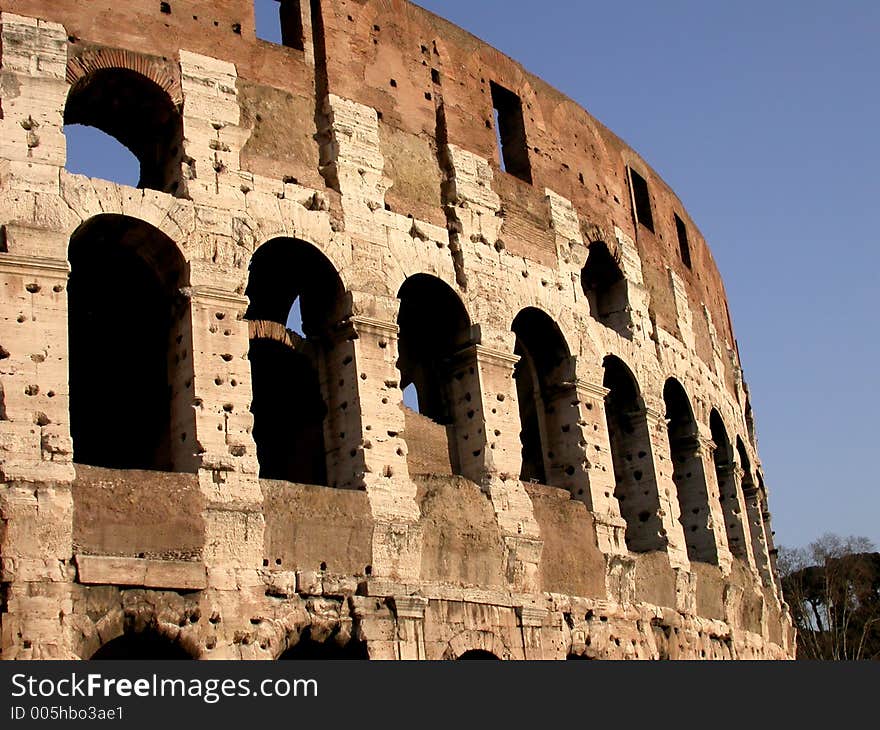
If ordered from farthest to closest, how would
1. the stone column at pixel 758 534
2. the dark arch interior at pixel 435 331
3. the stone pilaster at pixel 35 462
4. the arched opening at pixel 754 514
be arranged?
1. the arched opening at pixel 754 514
2. the stone column at pixel 758 534
3. the dark arch interior at pixel 435 331
4. the stone pilaster at pixel 35 462

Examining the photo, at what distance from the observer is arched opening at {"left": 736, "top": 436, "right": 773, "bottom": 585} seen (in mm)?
21938

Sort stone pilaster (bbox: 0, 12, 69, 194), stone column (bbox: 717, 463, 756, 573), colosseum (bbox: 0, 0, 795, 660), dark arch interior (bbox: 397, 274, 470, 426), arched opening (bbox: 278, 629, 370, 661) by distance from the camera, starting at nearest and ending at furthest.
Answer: colosseum (bbox: 0, 0, 795, 660), stone pilaster (bbox: 0, 12, 69, 194), arched opening (bbox: 278, 629, 370, 661), dark arch interior (bbox: 397, 274, 470, 426), stone column (bbox: 717, 463, 756, 573)

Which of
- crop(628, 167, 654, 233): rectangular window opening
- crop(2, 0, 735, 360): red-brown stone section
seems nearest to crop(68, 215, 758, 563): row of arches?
crop(2, 0, 735, 360): red-brown stone section

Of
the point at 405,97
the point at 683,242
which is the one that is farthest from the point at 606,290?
the point at 405,97

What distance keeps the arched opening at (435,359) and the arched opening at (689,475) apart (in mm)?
4424

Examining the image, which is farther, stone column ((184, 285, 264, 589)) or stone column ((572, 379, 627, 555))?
stone column ((572, 379, 627, 555))

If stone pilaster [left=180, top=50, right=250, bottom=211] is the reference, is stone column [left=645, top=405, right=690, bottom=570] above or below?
below

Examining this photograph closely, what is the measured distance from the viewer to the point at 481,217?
53.2 feet

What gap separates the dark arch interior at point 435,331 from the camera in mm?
15562

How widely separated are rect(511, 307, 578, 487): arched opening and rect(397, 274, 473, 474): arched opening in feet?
4.06

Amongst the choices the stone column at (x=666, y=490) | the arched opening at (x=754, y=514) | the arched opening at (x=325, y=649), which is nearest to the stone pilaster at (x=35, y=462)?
the arched opening at (x=325, y=649)

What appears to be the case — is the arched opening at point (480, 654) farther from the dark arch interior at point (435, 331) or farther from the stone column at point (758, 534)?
the stone column at point (758, 534)

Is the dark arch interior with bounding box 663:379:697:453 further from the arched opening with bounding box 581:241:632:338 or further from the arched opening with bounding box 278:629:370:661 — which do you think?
the arched opening with bounding box 278:629:370:661

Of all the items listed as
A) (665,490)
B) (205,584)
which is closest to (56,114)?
(205,584)
